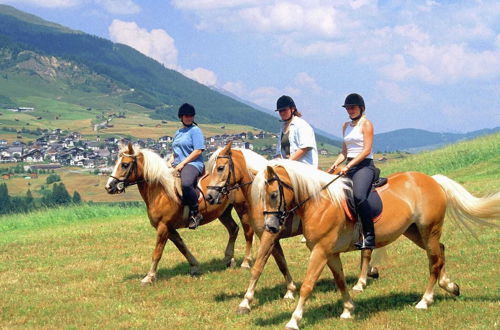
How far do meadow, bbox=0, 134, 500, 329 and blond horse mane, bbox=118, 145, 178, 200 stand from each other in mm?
2160

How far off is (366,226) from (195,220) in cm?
480

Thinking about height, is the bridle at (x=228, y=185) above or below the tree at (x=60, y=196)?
above

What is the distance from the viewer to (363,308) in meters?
9.15

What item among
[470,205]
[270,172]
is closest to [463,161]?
[470,205]

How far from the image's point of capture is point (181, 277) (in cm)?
1250

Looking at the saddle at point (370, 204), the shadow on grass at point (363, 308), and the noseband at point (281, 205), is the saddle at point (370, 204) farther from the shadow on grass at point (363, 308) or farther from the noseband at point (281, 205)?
the shadow on grass at point (363, 308)

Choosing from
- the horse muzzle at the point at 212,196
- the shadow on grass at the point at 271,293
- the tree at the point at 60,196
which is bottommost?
the tree at the point at 60,196

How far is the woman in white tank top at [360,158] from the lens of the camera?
8578 millimetres

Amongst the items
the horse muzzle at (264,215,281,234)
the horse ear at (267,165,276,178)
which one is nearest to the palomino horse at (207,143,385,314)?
the horse ear at (267,165,276,178)

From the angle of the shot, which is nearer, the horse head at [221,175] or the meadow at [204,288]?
the meadow at [204,288]

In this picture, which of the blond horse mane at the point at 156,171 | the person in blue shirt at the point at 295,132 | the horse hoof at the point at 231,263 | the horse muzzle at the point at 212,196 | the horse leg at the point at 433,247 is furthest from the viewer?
the horse hoof at the point at 231,263

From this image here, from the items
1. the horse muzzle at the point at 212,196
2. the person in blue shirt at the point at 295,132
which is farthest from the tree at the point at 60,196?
the horse muzzle at the point at 212,196

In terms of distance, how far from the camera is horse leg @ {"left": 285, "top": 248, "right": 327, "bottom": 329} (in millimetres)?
8090

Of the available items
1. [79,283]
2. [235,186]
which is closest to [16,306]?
[79,283]
